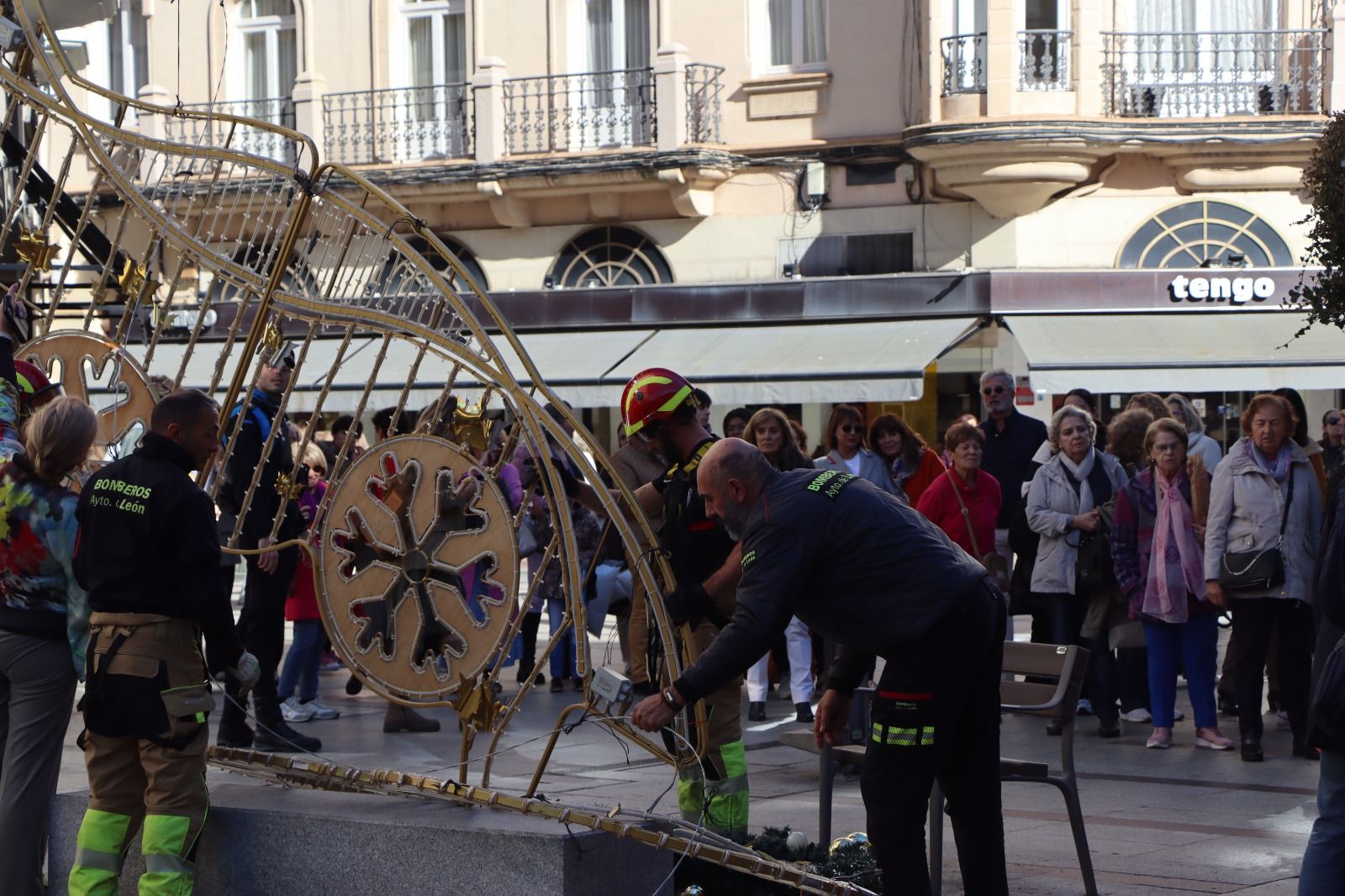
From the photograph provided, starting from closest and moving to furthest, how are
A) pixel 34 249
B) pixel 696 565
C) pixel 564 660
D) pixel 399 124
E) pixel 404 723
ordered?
pixel 696 565, pixel 34 249, pixel 404 723, pixel 564 660, pixel 399 124

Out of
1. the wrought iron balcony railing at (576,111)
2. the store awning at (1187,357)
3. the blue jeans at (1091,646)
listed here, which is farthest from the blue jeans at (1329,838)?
the wrought iron balcony railing at (576,111)

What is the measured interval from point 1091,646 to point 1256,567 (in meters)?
1.25

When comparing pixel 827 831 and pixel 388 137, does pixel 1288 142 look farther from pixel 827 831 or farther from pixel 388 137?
pixel 827 831

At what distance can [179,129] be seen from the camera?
24.1 m

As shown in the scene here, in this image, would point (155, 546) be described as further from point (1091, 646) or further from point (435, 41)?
point (435, 41)

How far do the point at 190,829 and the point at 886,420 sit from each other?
6206 millimetres

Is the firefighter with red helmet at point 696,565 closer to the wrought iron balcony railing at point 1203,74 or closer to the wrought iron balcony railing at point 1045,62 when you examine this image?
the wrought iron balcony railing at point 1045,62

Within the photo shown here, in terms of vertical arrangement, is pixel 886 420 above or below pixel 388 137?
below

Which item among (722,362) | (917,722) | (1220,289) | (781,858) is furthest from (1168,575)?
(722,362)

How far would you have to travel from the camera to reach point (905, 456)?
1130 centimetres

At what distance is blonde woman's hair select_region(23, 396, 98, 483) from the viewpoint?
19.6ft

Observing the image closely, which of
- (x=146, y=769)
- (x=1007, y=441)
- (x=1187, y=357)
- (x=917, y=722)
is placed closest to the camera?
(x=917, y=722)

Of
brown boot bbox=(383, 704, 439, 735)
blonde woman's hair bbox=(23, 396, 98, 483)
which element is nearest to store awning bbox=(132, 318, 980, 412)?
brown boot bbox=(383, 704, 439, 735)

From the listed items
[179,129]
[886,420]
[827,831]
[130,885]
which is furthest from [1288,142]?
[130,885]
